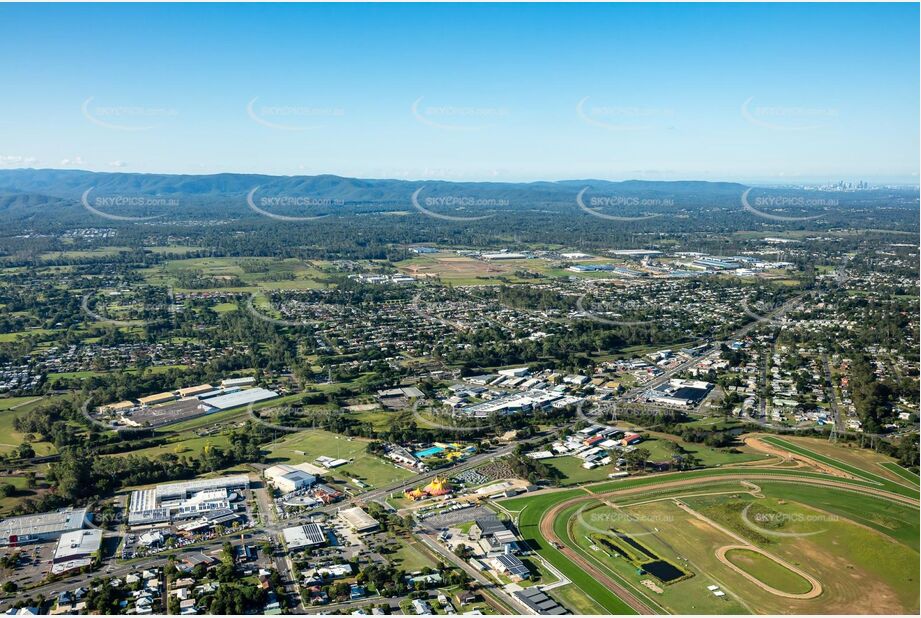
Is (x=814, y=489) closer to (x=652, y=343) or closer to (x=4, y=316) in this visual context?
(x=652, y=343)

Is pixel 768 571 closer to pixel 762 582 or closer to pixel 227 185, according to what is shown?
pixel 762 582

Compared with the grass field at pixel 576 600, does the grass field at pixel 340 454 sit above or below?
above

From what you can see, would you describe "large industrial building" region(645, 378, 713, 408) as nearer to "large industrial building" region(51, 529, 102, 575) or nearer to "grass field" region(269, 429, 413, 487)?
"grass field" region(269, 429, 413, 487)

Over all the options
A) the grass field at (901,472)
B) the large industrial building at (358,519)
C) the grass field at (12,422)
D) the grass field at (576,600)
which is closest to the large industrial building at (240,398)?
the grass field at (12,422)

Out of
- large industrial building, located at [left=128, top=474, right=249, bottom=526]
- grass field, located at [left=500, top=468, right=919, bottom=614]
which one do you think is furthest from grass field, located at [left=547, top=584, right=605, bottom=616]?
large industrial building, located at [left=128, top=474, right=249, bottom=526]

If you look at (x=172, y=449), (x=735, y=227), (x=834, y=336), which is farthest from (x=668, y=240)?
(x=172, y=449)

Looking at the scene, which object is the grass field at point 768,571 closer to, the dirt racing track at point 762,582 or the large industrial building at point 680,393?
the dirt racing track at point 762,582
